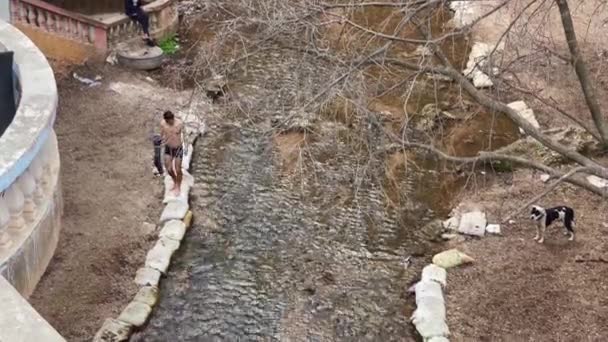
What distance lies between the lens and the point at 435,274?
1024 cm

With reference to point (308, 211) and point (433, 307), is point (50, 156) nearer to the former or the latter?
point (308, 211)

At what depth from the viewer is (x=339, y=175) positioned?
12.3m

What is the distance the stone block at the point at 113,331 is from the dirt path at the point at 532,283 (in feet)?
11.4

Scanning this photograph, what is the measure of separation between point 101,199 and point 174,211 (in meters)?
0.93

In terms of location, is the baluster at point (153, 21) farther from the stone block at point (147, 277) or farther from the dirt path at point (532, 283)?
the dirt path at point (532, 283)

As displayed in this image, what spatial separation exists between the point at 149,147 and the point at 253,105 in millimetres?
1595

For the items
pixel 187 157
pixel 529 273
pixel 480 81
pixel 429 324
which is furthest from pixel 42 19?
pixel 529 273

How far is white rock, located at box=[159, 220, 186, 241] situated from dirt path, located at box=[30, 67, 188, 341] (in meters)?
0.22

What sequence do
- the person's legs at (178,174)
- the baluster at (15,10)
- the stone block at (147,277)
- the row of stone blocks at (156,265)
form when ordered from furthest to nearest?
the baluster at (15,10) < the person's legs at (178,174) < the stone block at (147,277) < the row of stone blocks at (156,265)

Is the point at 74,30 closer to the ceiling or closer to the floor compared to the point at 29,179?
closer to the floor

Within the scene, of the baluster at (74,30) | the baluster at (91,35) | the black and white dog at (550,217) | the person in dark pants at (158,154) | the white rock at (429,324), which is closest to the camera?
the white rock at (429,324)

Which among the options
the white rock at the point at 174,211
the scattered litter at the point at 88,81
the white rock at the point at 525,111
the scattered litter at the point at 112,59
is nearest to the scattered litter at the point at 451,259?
the white rock at the point at 174,211

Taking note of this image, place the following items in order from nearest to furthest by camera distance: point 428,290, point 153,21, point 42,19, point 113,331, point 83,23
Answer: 1. point 113,331
2. point 428,290
3. point 42,19
4. point 83,23
5. point 153,21

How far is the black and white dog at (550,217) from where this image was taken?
10672mm
